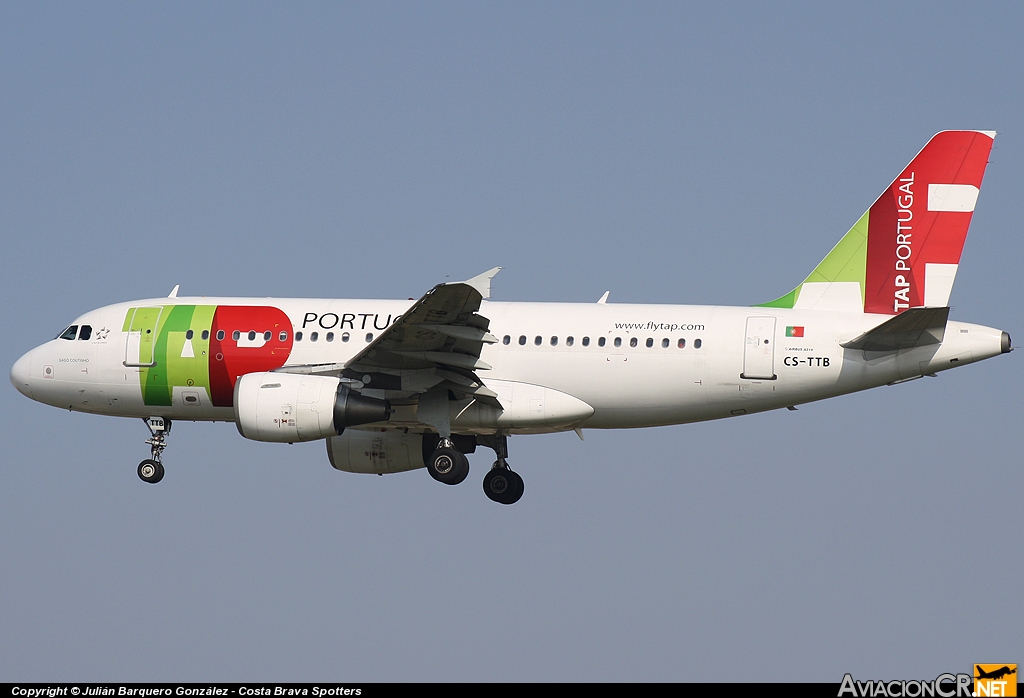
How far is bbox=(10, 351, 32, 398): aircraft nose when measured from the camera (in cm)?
4469

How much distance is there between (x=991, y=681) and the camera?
31.2m

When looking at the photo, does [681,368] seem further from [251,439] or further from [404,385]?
[251,439]

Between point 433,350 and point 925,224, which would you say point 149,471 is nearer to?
point 433,350

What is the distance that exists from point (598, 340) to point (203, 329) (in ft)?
35.8

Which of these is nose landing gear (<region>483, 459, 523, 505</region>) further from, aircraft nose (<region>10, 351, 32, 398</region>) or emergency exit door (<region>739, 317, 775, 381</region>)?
aircraft nose (<region>10, 351, 32, 398</region>)

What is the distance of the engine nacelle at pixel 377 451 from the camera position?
4556cm

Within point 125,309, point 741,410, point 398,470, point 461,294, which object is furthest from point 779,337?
point 125,309

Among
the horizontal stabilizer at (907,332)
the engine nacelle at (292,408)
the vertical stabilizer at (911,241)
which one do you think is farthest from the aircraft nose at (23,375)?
the horizontal stabilizer at (907,332)

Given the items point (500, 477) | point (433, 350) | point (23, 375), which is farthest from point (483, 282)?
point (23, 375)

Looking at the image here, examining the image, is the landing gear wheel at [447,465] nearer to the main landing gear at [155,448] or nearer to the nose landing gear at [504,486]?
the nose landing gear at [504,486]

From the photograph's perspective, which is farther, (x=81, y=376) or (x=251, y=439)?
(x=81, y=376)

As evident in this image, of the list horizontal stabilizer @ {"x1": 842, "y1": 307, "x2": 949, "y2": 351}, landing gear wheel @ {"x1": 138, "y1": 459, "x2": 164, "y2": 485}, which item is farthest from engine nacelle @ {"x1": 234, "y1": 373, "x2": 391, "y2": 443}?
horizontal stabilizer @ {"x1": 842, "y1": 307, "x2": 949, "y2": 351}

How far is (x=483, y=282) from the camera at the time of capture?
37.7 m

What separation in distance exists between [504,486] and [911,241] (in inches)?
528
